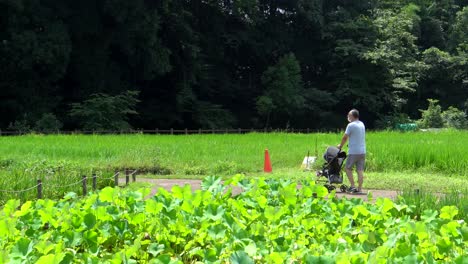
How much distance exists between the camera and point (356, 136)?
31.0 ft

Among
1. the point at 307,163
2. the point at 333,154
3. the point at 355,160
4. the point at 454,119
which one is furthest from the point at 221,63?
the point at 355,160

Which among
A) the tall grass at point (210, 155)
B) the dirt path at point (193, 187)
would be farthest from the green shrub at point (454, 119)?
the dirt path at point (193, 187)

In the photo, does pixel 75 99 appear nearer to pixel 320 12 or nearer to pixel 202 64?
pixel 202 64

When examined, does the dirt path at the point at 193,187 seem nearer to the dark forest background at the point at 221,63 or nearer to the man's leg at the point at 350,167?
the man's leg at the point at 350,167

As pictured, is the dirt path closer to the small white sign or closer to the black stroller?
the black stroller

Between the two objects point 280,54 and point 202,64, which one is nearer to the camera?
point 202,64

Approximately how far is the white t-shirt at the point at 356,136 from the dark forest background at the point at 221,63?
20.3 m

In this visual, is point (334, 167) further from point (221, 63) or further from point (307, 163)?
point (221, 63)

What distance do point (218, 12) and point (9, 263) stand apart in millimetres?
36821

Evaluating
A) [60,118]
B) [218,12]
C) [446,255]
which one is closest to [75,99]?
[60,118]

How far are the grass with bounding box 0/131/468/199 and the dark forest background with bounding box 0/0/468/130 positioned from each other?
11.7 metres

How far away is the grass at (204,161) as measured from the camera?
35.0ft

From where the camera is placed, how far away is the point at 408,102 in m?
43.2

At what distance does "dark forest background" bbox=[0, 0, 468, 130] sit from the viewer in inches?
1103
